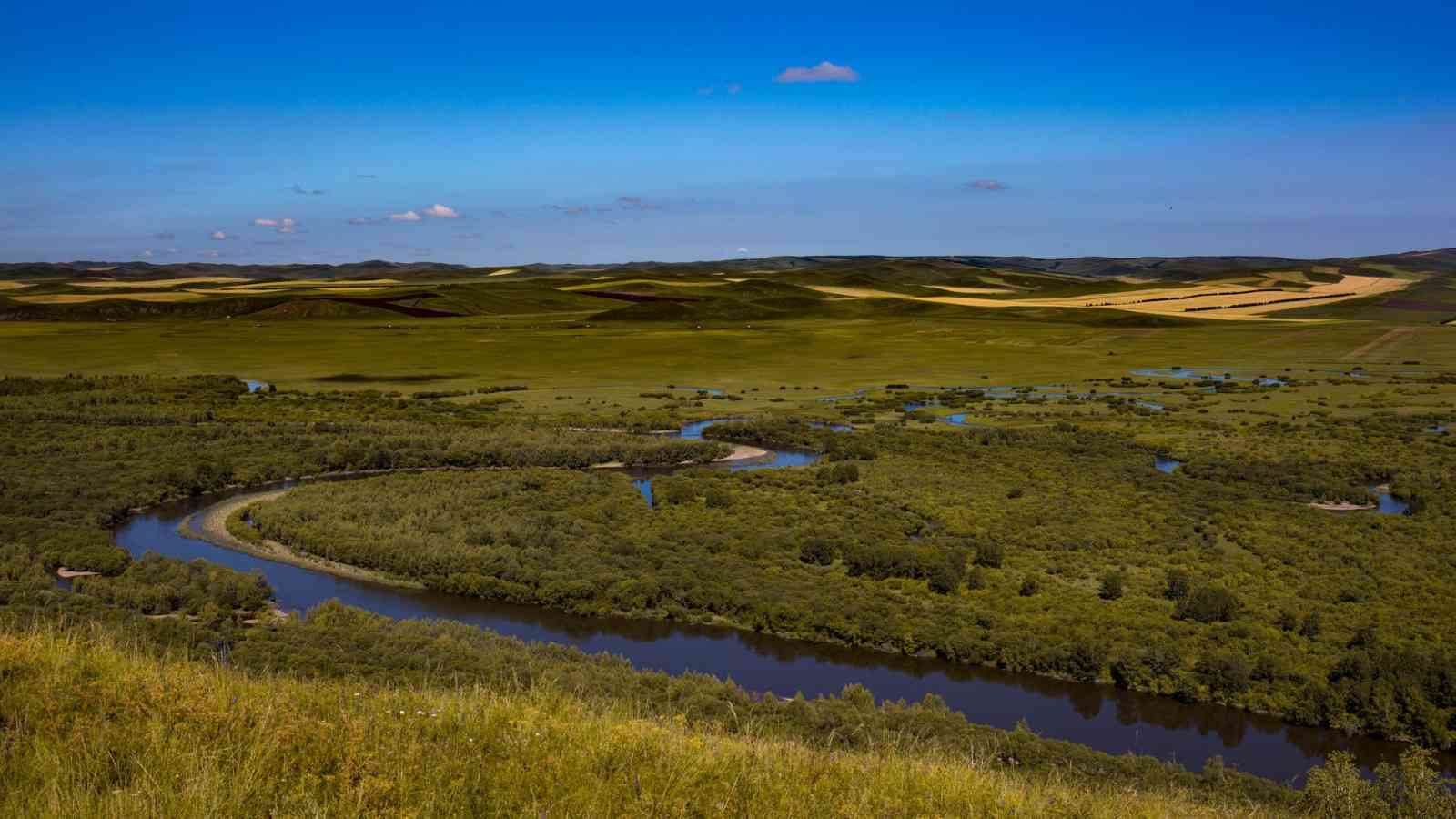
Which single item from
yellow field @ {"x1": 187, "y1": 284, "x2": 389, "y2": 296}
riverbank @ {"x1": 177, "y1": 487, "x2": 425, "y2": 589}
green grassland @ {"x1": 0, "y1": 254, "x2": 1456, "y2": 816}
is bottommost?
riverbank @ {"x1": 177, "y1": 487, "x2": 425, "y2": 589}

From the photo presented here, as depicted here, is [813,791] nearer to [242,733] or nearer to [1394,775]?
[242,733]

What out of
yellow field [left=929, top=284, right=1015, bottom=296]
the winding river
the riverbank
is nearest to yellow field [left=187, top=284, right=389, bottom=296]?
yellow field [left=929, top=284, right=1015, bottom=296]

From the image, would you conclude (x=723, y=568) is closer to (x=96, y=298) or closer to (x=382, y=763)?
(x=382, y=763)

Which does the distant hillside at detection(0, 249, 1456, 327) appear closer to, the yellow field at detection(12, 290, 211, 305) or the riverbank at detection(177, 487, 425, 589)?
the yellow field at detection(12, 290, 211, 305)

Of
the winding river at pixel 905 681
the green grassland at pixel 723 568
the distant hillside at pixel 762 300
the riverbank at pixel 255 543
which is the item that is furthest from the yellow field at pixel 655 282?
the winding river at pixel 905 681

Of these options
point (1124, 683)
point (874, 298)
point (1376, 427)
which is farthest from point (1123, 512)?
point (874, 298)
